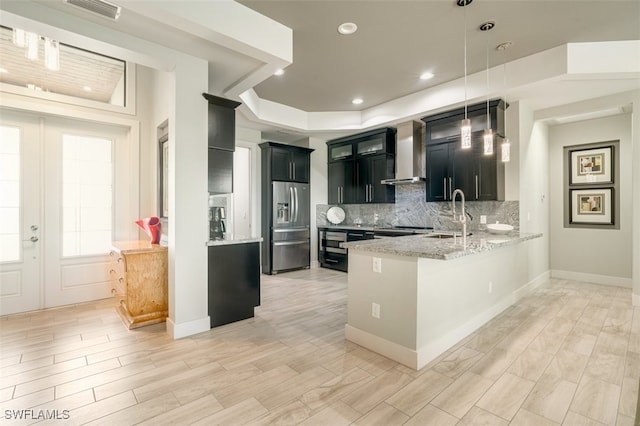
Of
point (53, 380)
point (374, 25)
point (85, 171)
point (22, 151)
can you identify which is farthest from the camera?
point (85, 171)

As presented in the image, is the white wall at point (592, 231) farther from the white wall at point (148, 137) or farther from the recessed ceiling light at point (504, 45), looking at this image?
the white wall at point (148, 137)

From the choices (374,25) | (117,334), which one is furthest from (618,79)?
(117,334)

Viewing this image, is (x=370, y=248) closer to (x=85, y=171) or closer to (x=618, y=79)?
(x=618, y=79)

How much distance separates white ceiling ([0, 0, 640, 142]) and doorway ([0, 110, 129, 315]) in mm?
2057

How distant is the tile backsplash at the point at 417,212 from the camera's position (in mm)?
4477

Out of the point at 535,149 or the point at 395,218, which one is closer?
the point at 535,149

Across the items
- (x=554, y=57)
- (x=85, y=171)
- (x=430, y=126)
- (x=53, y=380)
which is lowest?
(x=53, y=380)

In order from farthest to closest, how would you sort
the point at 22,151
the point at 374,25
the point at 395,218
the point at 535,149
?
the point at 395,218
the point at 535,149
the point at 22,151
the point at 374,25

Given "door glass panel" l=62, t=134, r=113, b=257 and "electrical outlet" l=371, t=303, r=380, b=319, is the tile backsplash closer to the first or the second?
"electrical outlet" l=371, t=303, r=380, b=319

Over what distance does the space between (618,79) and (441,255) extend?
11.4 ft

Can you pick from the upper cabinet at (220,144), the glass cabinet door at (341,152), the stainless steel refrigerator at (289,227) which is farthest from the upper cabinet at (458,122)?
the upper cabinet at (220,144)

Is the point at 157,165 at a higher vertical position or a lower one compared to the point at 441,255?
higher

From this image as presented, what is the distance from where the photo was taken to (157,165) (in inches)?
164

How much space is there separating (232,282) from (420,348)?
2.05 m
